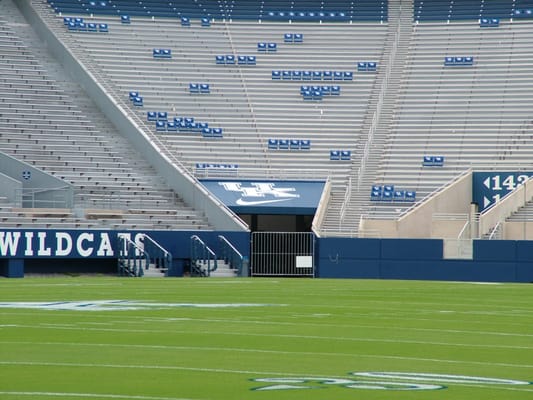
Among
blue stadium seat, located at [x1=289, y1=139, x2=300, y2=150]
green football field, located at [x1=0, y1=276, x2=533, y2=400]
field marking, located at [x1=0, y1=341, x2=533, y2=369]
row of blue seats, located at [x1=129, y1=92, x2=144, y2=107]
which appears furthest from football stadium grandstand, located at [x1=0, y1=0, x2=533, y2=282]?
field marking, located at [x1=0, y1=341, x2=533, y2=369]

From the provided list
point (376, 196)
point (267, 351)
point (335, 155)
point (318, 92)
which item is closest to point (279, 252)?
point (376, 196)

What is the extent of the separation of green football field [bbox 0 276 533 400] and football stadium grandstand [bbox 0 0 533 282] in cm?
1304

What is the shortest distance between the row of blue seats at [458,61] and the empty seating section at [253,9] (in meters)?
4.04

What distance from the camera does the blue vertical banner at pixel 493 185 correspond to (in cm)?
3853

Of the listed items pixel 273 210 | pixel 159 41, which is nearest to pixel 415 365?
pixel 273 210

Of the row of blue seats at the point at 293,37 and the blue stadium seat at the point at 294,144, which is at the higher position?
the row of blue seats at the point at 293,37

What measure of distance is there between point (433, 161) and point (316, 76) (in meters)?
6.97

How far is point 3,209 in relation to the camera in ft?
113

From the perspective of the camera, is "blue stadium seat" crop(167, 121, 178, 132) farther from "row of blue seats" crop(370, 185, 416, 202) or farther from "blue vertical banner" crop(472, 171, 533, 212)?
"blue vertical banner" crop(472, 171, 533, 212)

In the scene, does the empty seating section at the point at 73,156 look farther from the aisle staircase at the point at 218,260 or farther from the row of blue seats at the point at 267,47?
the row of blue seats at the point at 267,47

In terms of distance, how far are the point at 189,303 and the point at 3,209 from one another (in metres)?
16.9

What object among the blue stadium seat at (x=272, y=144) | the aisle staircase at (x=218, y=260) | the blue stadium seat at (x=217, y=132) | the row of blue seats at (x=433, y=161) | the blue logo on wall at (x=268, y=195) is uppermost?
the blue stadium seat at (x=217, y=132)

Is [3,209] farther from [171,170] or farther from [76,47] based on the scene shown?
[76,47]

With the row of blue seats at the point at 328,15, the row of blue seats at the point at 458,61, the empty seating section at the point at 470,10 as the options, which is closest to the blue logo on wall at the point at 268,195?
the row of blue seats at the point at 458,61
